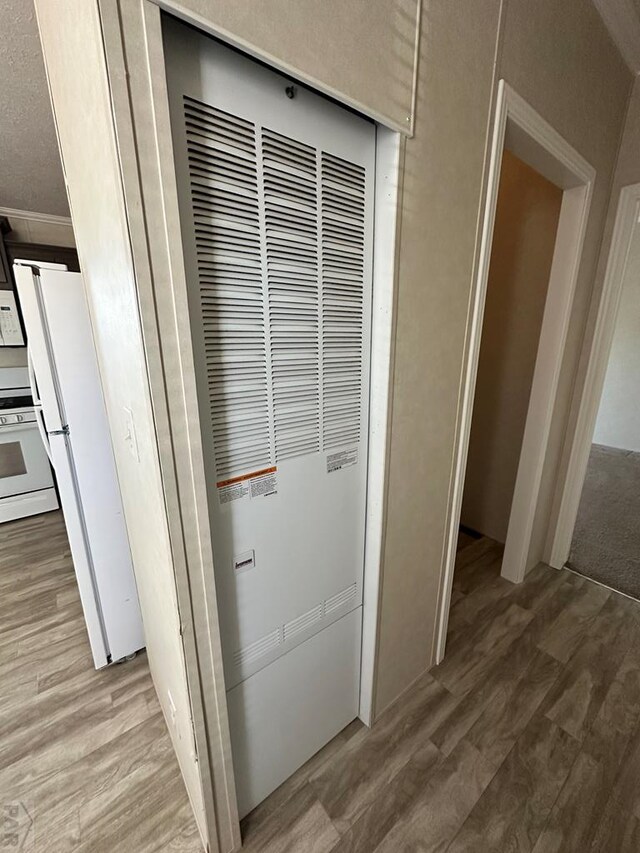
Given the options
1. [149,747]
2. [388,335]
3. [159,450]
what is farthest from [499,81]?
[149,747]

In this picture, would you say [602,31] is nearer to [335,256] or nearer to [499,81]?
[499,81]

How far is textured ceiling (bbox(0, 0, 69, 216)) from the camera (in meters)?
1.31

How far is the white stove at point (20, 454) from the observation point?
2.80 metres

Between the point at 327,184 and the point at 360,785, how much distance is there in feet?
6.24

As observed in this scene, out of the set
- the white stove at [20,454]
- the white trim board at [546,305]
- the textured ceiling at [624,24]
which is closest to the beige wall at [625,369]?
the textured ceiling at [624,24]

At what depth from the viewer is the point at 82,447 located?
57.6 inches

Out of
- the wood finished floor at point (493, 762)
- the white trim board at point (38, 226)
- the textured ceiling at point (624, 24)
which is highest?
the textured ceiling at point (624, 24)

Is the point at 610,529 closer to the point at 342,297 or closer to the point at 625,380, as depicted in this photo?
the point at 625,380

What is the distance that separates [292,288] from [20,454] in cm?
320

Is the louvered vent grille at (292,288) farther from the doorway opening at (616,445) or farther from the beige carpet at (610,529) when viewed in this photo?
the beige carpet at (610,529)

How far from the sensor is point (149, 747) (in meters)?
1.37

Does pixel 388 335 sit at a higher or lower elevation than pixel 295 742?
higher

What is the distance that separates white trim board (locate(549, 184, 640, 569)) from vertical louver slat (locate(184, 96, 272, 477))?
2056 millimetres

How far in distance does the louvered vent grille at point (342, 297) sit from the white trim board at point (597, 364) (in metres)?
1.73
